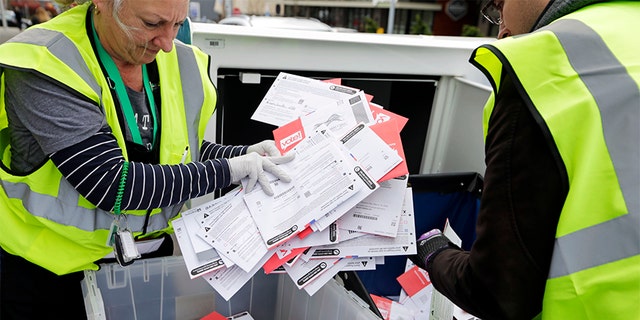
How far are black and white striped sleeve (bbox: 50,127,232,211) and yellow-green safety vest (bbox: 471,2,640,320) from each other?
689mm

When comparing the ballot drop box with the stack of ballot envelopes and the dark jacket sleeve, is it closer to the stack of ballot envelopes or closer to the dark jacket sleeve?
the stack of ballot envelopes

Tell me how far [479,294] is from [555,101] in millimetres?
363

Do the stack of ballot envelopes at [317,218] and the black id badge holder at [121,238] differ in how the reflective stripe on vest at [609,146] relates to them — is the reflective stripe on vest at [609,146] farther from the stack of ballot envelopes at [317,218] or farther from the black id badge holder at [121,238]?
the black id badge holder at [121,238]

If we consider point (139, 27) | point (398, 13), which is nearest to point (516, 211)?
point (139, 27)

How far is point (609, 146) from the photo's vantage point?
0.67m

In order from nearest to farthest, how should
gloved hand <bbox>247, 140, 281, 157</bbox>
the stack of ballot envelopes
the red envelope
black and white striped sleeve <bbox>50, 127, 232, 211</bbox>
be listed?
1. black and white striped sleeve <bbox>50, 127, 232, 211</bbox>
2. the stack of ballot envelopes
3. gloved hand <bbox>247, 140, 281, 157</bbox>
4. the red envelope

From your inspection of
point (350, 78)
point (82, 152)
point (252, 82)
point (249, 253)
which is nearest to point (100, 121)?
point (82, 152)

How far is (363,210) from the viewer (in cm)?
113

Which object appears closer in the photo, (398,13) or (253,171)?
(253,171)

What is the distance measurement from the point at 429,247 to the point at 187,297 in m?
0.70

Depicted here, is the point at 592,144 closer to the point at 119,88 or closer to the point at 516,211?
the point at 516,211

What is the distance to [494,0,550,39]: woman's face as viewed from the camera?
0.85 meters

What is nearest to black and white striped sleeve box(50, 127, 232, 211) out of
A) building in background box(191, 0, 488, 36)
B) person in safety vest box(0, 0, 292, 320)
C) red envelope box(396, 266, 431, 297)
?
person in safety vest box(0, 0, 292, 320)

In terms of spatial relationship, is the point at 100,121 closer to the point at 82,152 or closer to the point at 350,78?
the point at 82,152
